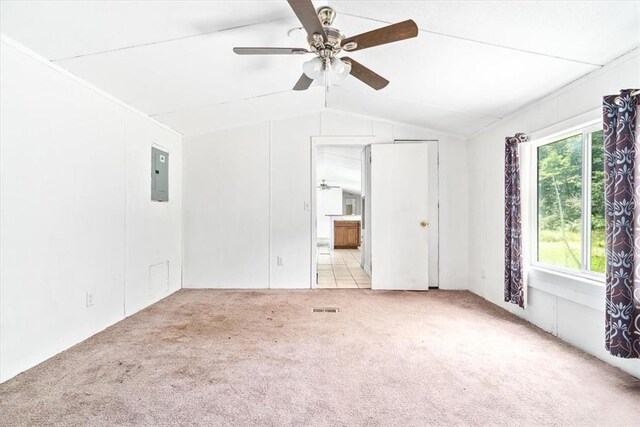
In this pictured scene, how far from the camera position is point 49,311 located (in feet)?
7.89

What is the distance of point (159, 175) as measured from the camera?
4.05m

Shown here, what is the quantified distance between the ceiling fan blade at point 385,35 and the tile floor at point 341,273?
3.40 m

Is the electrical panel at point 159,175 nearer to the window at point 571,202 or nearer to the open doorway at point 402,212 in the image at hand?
the open doorway at point 402,212

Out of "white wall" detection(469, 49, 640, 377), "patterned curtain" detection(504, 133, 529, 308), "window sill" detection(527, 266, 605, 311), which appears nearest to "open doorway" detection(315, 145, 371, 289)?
"white wall" detection(469, 49, 640, 377)

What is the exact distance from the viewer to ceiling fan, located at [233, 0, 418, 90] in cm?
179

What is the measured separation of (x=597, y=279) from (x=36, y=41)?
4235mm

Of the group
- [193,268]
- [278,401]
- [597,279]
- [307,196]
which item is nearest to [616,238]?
[597,279]

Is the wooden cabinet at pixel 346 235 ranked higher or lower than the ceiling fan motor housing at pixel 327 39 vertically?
lower

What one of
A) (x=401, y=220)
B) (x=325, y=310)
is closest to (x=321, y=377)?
(x=325, y=310)

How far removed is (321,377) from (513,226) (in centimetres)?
240

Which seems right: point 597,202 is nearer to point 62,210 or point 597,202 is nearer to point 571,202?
point 571,202

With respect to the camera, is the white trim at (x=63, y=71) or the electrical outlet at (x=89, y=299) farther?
the electrical outlet at (x=89, y=299)

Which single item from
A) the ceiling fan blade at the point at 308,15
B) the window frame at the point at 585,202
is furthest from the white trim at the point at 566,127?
the ceiling fan blade at the point at 308,15

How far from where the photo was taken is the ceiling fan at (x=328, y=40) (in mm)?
1787
